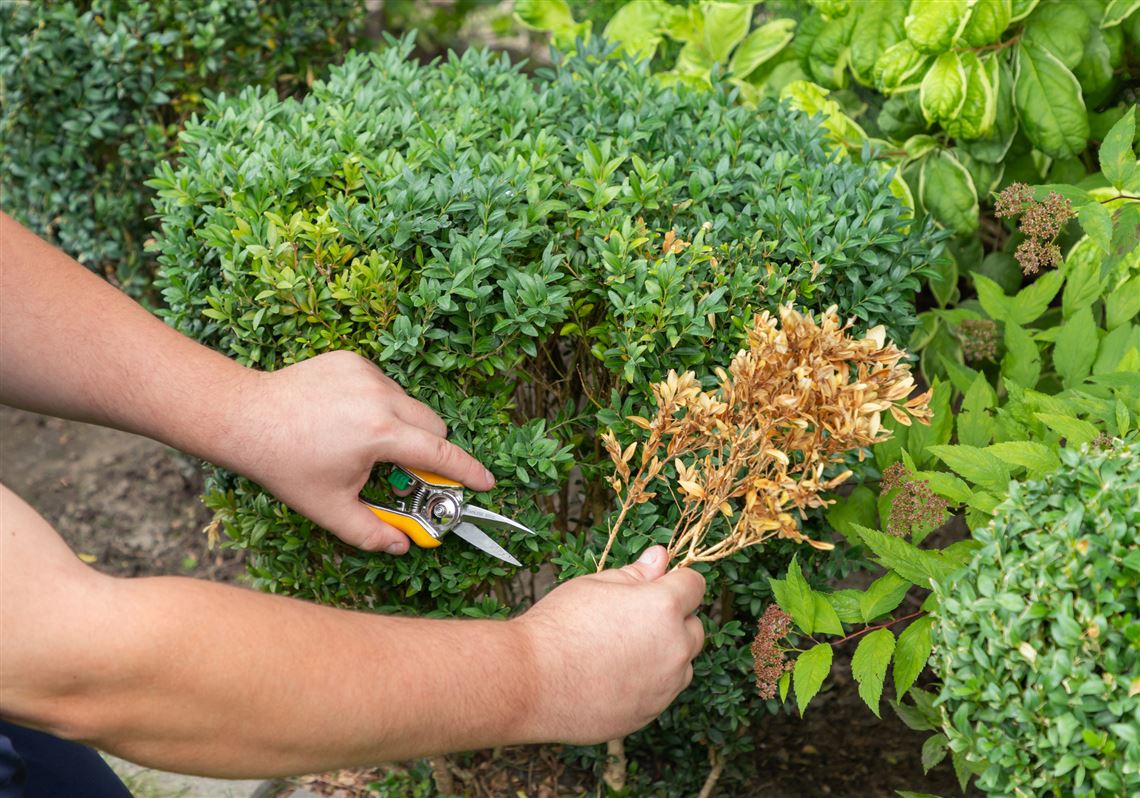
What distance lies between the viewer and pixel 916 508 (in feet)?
6.36

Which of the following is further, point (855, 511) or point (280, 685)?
point (855, 511)

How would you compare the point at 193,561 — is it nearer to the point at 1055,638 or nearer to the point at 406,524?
the point at 406,524

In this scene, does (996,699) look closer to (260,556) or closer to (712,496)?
(712,496)

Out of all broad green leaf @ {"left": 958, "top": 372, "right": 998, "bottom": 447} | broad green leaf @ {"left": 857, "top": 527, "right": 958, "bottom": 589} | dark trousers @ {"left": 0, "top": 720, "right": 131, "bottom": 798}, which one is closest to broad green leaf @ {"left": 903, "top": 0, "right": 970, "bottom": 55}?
broad green leaf @ {"left": 958, "top": 372, "right": 998, "bottom": 447}

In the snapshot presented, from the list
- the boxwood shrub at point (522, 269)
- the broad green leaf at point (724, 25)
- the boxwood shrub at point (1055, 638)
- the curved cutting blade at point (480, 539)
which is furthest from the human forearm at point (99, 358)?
the broad green leaf at point (724, 25)

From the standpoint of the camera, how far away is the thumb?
5.88 ft

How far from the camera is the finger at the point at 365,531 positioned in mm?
1965

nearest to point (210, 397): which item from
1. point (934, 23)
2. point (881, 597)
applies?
point (881, 597)

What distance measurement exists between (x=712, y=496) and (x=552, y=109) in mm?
1131

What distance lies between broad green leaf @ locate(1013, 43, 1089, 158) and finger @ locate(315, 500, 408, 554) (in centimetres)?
184

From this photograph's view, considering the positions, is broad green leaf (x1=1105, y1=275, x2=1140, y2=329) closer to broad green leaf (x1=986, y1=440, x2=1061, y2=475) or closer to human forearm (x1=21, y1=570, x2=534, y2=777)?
broad green leaf (x1=986, y1=440, x2=1061, y2=475)

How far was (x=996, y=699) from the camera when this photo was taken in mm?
1516

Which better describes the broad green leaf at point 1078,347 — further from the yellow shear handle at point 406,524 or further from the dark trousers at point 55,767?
the dark trousers at point 55,767

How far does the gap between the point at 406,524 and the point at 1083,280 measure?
1.51 metres
